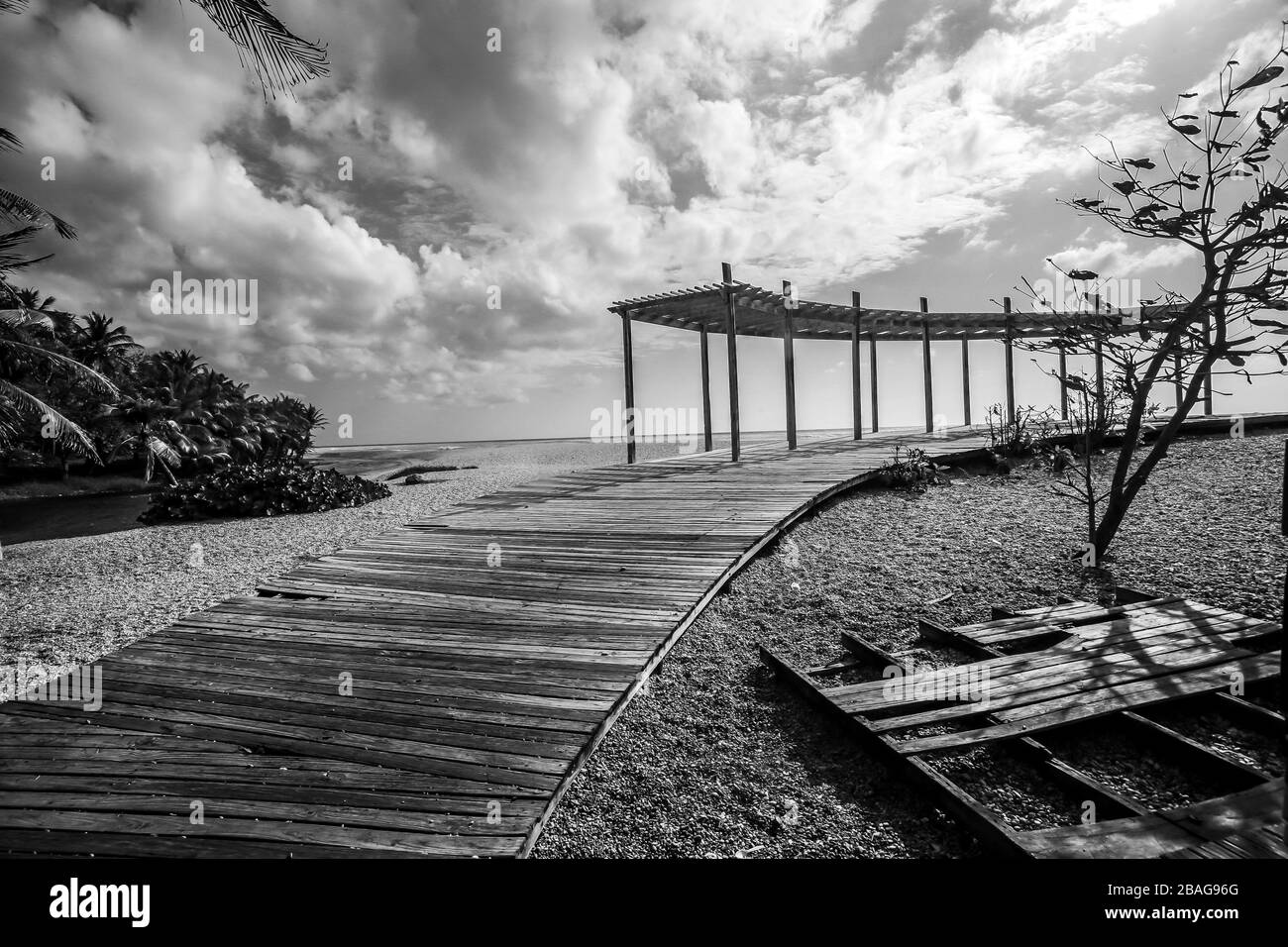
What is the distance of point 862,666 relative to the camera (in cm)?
464

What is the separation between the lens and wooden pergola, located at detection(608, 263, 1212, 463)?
505 inches

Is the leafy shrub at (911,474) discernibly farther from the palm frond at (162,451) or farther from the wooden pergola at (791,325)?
the palm frond at (162,451)

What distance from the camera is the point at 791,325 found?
13.6m

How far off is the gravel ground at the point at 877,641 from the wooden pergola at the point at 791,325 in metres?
3.52

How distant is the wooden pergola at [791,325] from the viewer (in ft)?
42.1

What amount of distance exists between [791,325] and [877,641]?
983 centimetres

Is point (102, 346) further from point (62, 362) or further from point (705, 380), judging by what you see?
point (705, 380)

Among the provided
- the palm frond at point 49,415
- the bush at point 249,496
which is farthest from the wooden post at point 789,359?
the palm frond at point 49,415

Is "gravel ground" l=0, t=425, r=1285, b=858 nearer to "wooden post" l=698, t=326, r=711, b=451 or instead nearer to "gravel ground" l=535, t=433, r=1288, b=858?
"gravel ground" l=535, t=433, r=1288, b=858

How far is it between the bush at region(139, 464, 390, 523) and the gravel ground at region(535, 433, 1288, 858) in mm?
12893
